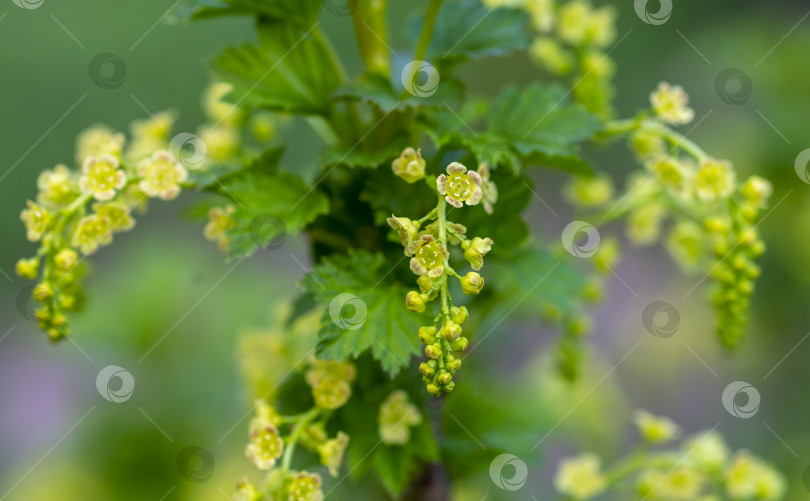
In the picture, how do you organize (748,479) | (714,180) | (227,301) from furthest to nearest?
1. (227,301)
2. (748,479)
3. (714,180)

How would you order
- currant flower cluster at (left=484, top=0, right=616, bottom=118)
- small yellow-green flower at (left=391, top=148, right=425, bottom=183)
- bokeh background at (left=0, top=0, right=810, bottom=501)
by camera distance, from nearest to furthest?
small yellow-green flower at (left=391, top=148, right=425, bottom=183) < currant flower cluster at (left=484, top=0, right=616, bottom=118) < bokeh background at (left=0, top=0, right=810, bottom=501)

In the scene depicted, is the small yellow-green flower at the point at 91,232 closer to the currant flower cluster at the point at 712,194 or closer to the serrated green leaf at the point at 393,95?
the serrated green leaf at the point at 393,95

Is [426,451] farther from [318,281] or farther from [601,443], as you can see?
[601,443]

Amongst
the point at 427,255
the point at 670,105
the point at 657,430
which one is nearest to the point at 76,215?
the point at 427,255

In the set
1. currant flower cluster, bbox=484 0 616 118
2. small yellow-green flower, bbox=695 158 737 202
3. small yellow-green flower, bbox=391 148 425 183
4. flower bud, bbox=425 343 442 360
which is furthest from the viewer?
currant flower cluster, bbox=484 0 616 118

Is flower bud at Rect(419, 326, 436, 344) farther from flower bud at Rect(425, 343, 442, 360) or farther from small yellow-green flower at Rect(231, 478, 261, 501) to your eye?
small yellow-green flower at Rect(231, 478, 261, 501)

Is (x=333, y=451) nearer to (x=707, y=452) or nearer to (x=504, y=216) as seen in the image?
(x=504, y=216)

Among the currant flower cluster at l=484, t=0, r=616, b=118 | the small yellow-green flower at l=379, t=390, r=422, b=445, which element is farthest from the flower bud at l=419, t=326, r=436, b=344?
the currant flower cluster at l=484, t=0, r=616, b=118
